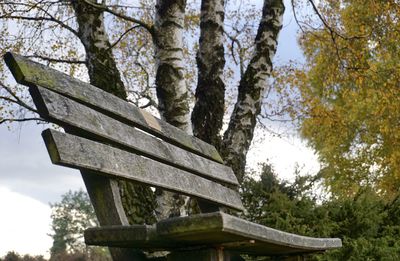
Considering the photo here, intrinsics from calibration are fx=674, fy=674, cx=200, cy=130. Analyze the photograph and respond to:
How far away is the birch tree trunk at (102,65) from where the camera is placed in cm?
565

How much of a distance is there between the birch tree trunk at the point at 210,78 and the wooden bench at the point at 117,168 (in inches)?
107

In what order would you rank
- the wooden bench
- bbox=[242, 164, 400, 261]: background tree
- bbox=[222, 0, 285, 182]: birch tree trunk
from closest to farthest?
the wooden bench < bbox=[222, 0, 285, 182]: birch tree trunk < bbox=[242, 164, 400, 261]: background tree

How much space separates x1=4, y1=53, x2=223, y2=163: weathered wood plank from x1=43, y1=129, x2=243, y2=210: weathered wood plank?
256 millimetres

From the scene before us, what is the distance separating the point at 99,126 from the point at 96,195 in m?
0.32

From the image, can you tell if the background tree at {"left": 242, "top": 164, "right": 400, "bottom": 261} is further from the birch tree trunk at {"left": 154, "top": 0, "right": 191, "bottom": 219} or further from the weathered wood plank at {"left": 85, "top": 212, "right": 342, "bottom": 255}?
the weathered wood plank at {"left": 85, "top": 212, "right": 342, "bottom": 255}

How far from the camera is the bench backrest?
266 cm

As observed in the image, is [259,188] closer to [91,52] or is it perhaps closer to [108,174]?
[91,52]

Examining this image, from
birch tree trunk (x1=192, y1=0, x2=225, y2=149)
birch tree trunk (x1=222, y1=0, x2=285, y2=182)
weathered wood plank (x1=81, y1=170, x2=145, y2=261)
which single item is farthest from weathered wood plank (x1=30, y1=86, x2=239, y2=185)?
birch tree trunk (x1=222, y1=0, x2=285, y2=182)

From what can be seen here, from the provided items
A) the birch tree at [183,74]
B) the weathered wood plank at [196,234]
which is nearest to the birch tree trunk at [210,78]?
the birch tree at [183,74]

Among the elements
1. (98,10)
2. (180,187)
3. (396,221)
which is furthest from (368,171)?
(180,187)

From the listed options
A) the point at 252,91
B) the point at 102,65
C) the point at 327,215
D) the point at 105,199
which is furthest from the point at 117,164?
the point at 327,215

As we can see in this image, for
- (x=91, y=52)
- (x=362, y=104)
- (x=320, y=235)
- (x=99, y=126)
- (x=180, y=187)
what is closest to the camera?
(x=99, y=126)

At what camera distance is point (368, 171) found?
21.5m

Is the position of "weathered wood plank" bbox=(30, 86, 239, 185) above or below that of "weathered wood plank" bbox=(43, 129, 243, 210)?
above
